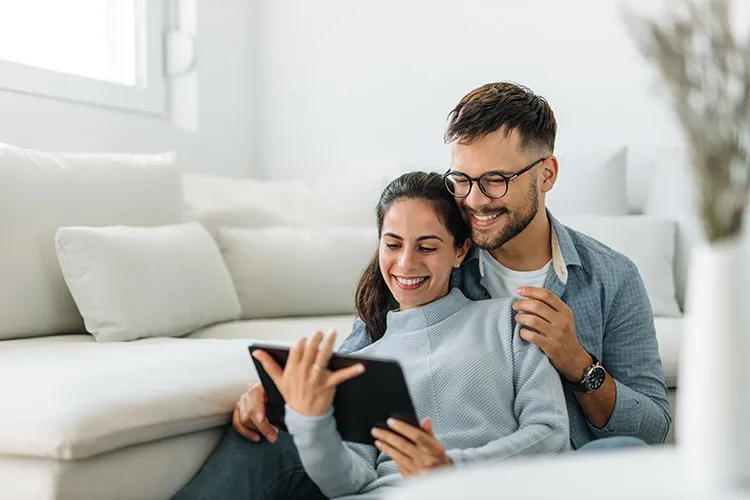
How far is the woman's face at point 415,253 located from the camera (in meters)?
1.57

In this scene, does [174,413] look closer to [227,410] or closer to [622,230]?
[227,410]

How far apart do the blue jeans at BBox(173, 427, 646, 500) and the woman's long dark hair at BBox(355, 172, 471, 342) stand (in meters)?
0.27

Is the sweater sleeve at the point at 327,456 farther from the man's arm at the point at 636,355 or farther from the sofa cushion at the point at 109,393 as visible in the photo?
the man's arm at the point at 636,355

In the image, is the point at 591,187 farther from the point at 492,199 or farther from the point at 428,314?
the point at 428,314

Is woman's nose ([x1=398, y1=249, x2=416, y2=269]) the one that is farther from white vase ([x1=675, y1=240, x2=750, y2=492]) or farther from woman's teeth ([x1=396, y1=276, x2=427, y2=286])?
white vase ([x1=675, y1=240, x2=750, y2=492])

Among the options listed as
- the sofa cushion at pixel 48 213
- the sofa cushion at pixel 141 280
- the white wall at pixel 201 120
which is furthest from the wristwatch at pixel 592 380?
the white wall at pixel 201 120

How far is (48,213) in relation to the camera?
86.2 inches

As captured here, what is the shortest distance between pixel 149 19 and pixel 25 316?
153 centimetres

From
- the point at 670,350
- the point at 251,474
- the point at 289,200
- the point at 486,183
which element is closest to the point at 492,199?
the point at 486,183

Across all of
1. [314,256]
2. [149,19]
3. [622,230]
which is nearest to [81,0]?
[149,19]

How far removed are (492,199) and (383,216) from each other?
7.7 inches

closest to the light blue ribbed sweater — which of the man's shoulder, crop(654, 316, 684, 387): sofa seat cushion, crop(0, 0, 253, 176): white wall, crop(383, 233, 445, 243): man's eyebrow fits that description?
crop(383, 233, 445, 243): man's eyebrow

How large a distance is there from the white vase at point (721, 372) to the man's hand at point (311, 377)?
22.3 inches

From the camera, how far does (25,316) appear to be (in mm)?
2098
